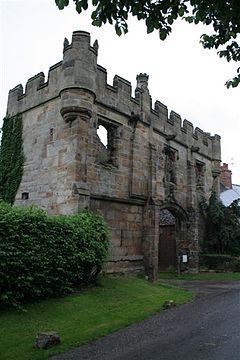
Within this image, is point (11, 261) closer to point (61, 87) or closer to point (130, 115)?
point (61, 87)

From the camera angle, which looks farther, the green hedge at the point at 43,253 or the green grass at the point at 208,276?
the green grass at the point at 208,276

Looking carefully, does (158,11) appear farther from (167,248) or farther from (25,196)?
(167,248)

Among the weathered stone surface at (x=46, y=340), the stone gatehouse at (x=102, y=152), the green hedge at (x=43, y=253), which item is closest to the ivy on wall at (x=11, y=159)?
the stone gatehouse at (x=102, y=152)

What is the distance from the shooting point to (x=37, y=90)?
16484 millimetres

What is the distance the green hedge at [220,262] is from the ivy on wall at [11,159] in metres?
10.9

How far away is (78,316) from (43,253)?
191 centimetres

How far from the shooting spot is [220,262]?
2055cm

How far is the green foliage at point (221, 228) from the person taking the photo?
2145cm

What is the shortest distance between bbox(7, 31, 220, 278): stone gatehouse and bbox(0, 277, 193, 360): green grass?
3229mm

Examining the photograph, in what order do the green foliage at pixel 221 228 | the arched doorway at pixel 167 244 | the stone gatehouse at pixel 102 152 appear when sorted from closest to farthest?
the stone gatehouse at pixel 102 152
the green foliage at pixel 221 228
the arched doorway at pixel 167 244

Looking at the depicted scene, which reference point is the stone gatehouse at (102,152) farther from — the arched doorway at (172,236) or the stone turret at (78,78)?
the arched doorway at (172,236)

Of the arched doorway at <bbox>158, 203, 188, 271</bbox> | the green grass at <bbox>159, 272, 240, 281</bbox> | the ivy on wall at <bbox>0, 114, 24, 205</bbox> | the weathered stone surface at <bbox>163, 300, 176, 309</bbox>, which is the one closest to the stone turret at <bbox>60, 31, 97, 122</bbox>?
the ivy on wall at <bbox>0, 114, 24, 205</bbox>

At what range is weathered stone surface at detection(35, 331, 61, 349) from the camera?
6.67 m

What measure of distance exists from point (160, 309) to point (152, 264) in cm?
609
